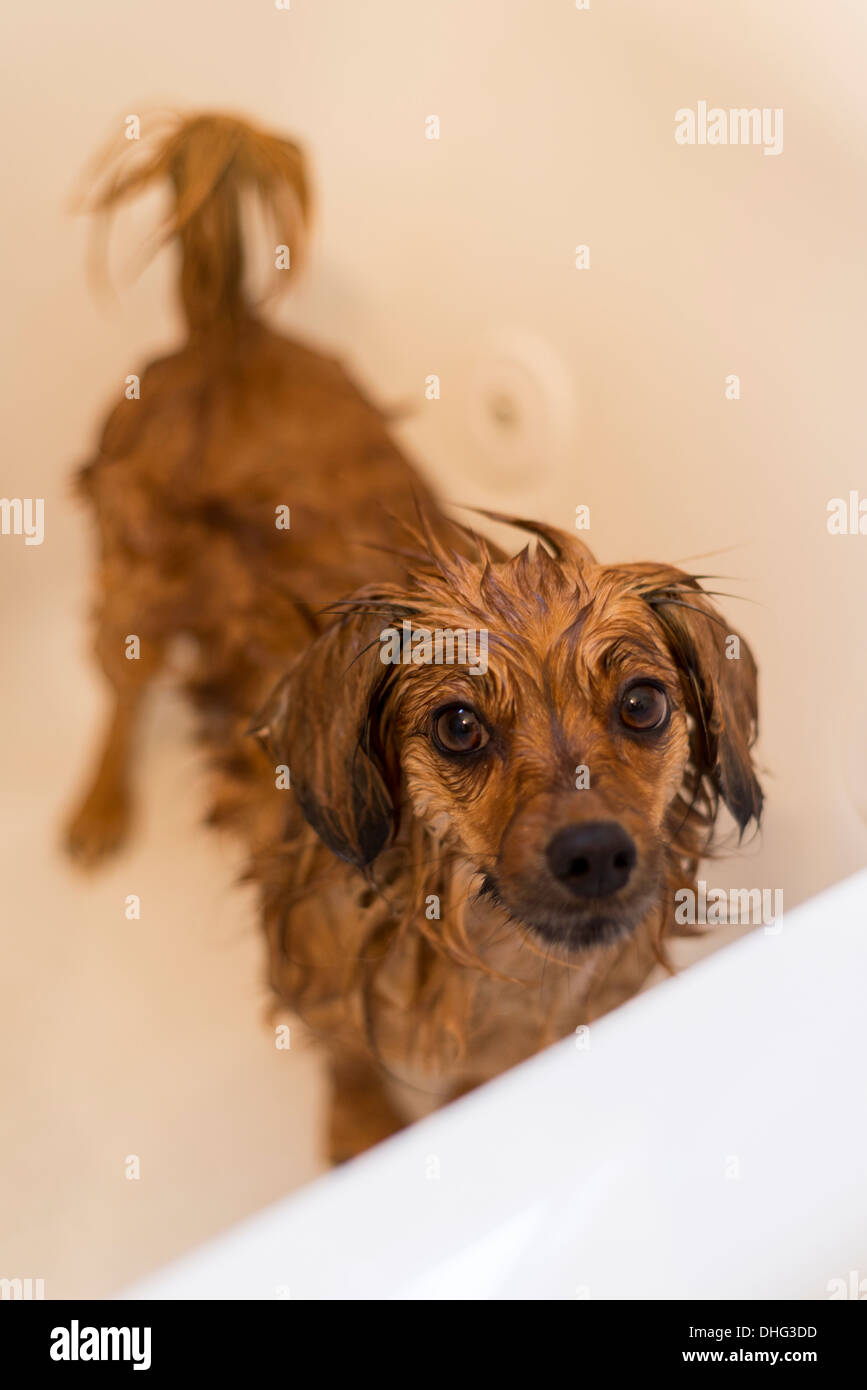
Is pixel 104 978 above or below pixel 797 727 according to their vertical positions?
below

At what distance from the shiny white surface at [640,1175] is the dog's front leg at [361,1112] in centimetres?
66

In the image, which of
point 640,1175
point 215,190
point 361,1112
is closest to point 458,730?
point 640,1175

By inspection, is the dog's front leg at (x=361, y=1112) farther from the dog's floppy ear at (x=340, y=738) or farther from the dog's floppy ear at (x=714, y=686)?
the dog's floppy ear at (x=714, y=686)

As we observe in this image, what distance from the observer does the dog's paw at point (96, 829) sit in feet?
5.72

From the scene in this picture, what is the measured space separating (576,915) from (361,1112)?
73 cm

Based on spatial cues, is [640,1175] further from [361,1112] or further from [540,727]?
[361,1112]

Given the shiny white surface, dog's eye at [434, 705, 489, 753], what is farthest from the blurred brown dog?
the shiny white surface

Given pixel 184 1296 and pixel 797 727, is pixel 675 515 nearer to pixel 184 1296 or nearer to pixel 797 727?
pixel 797 727

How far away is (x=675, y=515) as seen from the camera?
1533 mm

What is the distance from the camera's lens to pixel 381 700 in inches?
36.9

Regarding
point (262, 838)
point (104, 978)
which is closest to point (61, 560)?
point (104, 978)

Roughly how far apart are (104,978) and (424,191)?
1502mm

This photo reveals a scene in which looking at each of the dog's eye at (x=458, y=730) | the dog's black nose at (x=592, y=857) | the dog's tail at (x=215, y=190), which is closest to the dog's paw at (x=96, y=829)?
the dog's tail at (x=215, y=190)
